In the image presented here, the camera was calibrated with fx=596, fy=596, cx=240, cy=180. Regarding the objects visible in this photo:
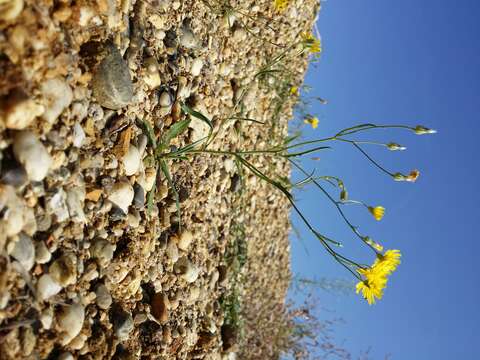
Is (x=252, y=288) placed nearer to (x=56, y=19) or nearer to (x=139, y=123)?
(x=139, y=123)

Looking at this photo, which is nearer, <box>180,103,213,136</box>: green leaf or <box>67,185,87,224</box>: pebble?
<box>67,185,87,224</box>: pebble

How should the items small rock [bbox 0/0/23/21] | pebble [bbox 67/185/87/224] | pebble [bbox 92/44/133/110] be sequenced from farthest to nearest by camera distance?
pebble [bbox 92/44/133/110], pebble [bbox 67/185/87/224], small rock [bbox 0/0/23/21]

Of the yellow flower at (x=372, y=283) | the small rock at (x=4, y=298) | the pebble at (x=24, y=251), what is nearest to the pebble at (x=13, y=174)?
the pebble at (x=24, y=251)

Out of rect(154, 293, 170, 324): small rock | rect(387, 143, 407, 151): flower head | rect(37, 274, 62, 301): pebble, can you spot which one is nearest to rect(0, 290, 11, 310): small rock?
rect(37, 274, 62, 301): pebble

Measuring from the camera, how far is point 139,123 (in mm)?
1908

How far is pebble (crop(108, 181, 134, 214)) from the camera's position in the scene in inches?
67.6

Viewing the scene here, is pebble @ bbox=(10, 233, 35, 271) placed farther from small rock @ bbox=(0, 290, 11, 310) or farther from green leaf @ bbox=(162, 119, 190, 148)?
green leaf @ bbox=(162, 119, 190, 148)

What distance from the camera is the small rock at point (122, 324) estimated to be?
1715 millimetres

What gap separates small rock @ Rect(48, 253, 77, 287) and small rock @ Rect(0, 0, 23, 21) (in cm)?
58

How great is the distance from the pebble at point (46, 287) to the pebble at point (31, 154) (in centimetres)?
24

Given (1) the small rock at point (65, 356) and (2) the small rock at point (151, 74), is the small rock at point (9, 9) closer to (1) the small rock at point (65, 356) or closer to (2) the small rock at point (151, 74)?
(2) the small rock at point (151, 74)

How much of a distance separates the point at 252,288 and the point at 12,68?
7.82 feet

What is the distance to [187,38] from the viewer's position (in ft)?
7.41

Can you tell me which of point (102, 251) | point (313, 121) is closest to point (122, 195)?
point (102, 251)
